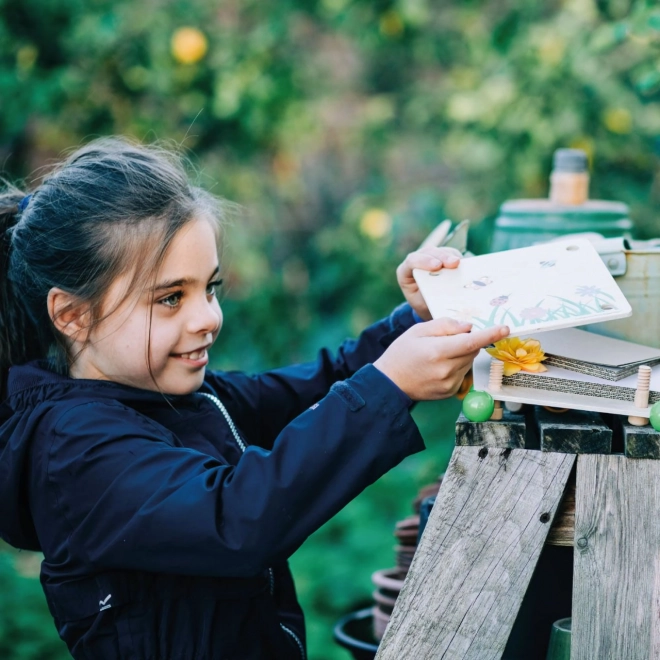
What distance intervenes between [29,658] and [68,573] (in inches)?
68.4

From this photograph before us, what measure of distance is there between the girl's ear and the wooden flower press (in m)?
0.70

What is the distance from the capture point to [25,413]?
1.49 m

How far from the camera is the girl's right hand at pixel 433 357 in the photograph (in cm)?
126

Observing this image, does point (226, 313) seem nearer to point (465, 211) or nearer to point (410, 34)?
point (465, 211)

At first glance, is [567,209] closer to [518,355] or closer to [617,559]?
[518,355]

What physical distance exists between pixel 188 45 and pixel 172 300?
9.01ft

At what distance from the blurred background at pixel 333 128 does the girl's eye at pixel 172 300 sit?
187 centimetres

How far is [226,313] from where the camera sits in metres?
4.57

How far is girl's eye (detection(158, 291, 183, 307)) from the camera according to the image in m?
1.52

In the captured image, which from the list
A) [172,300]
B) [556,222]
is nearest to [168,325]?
[172,300]

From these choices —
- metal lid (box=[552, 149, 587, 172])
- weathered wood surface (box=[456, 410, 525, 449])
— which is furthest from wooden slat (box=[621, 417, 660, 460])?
metal lid (box=[552, 149, 587, 172])

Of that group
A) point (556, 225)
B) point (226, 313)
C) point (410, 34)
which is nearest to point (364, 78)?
point (410, 34)

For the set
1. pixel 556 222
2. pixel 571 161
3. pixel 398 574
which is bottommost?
pixel 398 574

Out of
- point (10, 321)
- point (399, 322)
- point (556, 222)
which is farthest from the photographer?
point (556, 222)
